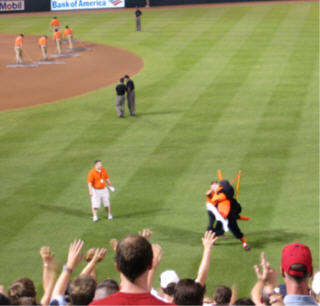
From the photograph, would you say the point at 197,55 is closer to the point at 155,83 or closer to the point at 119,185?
the point at 155,83

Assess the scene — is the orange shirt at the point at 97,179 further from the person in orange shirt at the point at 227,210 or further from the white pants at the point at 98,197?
the person in orange shirt at the point at 227,210

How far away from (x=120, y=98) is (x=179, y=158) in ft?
19.5

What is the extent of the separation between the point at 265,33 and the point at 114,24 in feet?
43.7

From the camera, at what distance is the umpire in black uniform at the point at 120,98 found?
90.4ft

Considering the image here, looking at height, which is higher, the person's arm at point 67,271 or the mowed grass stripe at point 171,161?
the person's arm at point 67,271

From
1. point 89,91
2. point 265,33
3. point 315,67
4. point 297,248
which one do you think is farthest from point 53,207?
point 265,33

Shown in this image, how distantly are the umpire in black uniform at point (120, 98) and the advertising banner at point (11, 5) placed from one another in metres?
36.0

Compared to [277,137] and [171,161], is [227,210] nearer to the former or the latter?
[171,161]

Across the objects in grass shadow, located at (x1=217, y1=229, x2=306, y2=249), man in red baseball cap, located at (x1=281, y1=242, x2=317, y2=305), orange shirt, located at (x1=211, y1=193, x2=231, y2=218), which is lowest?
grass shadow, located at (x1=217, y1=229, x2=306, y2=249)

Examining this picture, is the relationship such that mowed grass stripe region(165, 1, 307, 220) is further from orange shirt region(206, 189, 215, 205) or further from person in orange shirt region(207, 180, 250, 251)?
person in orange shirt region(207, 180, 250, 251)

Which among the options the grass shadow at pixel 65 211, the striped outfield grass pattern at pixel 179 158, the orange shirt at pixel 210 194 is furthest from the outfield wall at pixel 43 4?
the orange shirt at pixel 210 194

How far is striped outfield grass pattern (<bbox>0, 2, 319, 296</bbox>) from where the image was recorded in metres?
16.6

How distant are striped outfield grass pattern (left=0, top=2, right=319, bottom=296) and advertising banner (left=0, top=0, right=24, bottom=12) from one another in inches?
894

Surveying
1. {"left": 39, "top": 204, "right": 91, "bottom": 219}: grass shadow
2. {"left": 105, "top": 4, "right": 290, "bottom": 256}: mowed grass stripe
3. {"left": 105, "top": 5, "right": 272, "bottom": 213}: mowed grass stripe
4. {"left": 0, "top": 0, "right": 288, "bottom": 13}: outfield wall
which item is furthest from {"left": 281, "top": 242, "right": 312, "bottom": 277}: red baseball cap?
{"left": 0, "top": 0, "right": 288, "bottom": 13}: outfield wall
